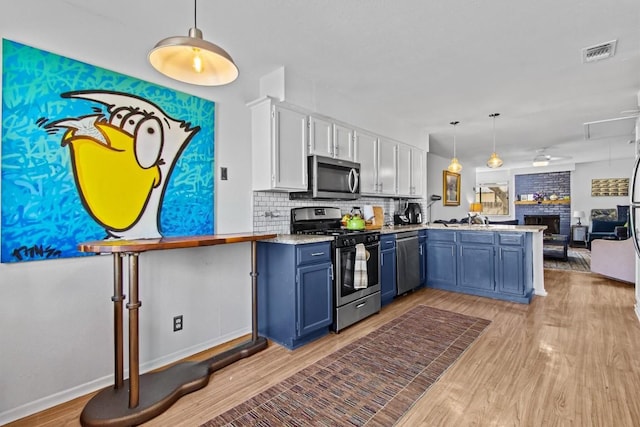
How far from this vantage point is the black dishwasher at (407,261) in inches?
154

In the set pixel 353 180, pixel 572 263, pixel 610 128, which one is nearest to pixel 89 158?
pixel 353 180

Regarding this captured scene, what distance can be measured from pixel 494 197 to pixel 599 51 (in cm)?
904

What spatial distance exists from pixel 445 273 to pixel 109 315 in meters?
3.94

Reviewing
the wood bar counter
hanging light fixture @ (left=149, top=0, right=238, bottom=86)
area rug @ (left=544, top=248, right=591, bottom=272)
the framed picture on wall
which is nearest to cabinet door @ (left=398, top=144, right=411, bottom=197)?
the wood bar counter

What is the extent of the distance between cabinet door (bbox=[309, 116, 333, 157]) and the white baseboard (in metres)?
2.11

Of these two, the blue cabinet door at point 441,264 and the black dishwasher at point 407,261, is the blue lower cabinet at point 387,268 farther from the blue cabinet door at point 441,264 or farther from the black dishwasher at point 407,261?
the blue cabinet door at point 441,264

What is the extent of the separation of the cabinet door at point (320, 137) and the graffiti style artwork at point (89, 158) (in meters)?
1.11

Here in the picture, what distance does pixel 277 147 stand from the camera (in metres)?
2.96

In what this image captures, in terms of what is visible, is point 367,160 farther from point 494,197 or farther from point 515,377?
point 494,197

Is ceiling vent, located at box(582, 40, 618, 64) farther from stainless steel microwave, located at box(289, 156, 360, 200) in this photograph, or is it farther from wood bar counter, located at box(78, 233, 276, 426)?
wood bar counter, located at box(78, 233, 276, 426)

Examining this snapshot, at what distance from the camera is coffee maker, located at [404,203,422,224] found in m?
5.20

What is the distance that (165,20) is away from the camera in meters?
2.20

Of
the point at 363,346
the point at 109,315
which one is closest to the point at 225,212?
the point at 109,315

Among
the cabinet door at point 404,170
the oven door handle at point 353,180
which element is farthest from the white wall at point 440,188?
the oven door handle at point 353,180
